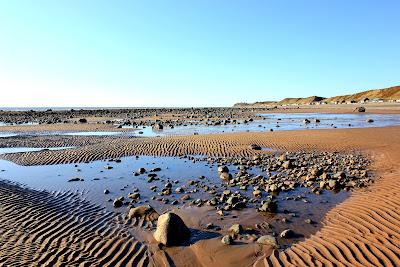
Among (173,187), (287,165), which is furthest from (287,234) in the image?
(287,165)

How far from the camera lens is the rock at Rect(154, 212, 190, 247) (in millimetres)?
7836

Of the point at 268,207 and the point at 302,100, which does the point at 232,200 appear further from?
the point at 302,100

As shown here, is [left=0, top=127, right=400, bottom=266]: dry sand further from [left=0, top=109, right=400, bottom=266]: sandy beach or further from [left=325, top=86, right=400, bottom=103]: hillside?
[left=325, top=86, right=400, bottom=103]: hillside

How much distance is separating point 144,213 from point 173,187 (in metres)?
3.09

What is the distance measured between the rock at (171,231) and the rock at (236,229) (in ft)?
3.60

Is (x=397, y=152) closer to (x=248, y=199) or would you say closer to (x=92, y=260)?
(x=248, y=199)

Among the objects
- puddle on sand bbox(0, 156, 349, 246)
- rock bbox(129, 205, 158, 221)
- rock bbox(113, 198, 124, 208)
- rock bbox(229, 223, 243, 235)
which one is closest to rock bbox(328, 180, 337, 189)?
puddle on sand bbox(0, 156, 349, 246)

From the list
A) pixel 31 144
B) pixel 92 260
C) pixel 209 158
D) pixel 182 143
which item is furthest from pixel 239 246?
pixel 31 144

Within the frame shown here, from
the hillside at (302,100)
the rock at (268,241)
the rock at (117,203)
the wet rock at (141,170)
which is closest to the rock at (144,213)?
the rock at (117,203)

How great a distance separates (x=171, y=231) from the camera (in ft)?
26.0

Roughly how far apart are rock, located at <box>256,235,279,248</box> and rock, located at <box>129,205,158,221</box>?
10.3 ft

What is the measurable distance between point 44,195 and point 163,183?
4.27 m

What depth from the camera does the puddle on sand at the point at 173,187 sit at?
9164mm

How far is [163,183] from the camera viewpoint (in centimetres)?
1338
